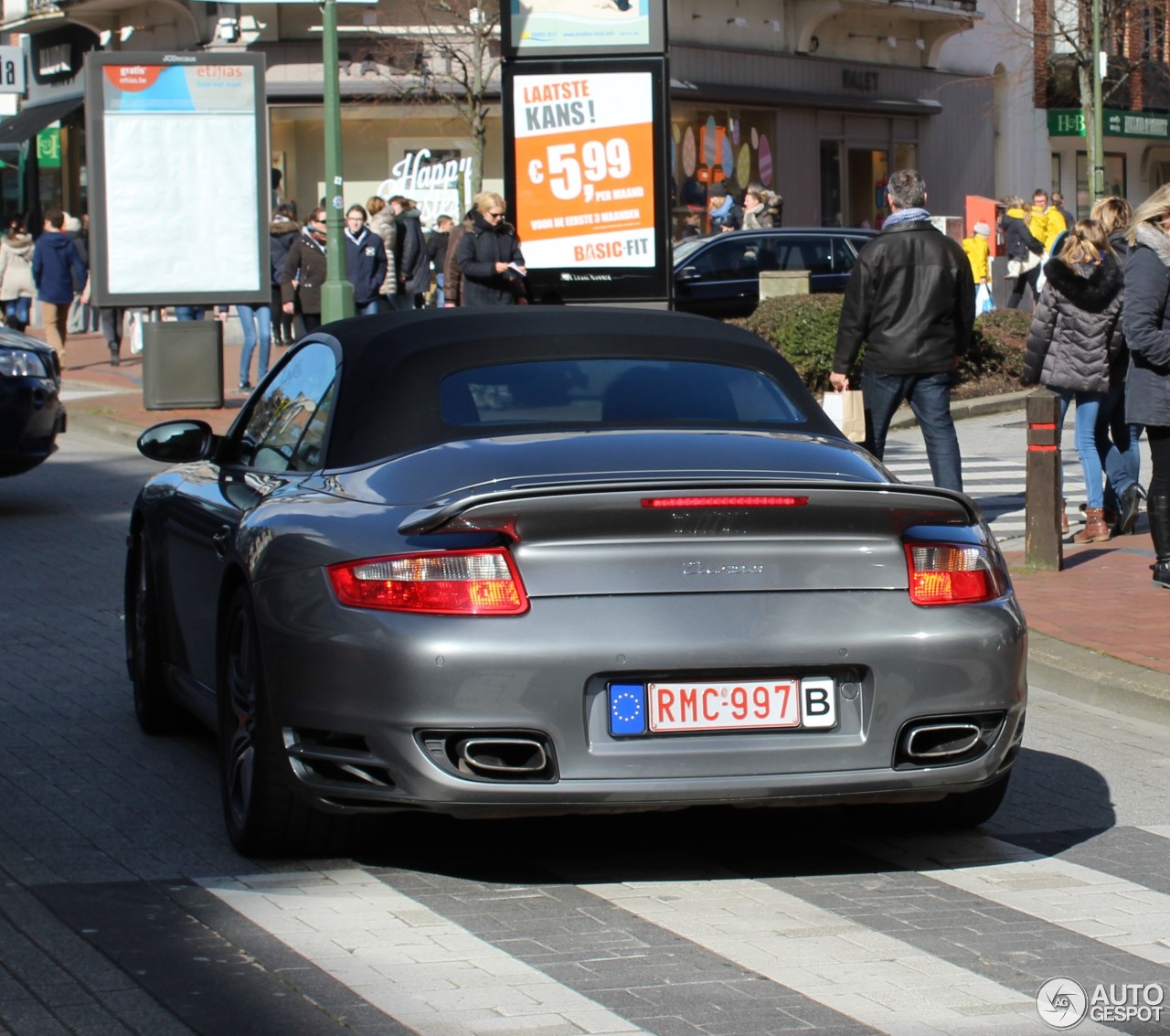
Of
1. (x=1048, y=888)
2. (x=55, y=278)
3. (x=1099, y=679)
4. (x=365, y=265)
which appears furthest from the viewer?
(x=55, y=278)

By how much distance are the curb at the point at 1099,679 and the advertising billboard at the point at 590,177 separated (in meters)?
7.97

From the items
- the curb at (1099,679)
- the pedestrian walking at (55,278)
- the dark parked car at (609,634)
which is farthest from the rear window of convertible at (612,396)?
the pedestrian walking at (55,278)

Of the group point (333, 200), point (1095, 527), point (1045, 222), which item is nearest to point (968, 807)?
point (1095, 527)

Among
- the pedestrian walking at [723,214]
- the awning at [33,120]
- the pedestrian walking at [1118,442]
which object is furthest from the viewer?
the awning at [33,120]

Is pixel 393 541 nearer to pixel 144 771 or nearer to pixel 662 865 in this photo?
pixel 662 865

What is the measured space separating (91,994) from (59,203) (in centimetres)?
4009

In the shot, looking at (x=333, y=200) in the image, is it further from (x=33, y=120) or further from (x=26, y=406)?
(x=33, y=120)

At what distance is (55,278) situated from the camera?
2508cm

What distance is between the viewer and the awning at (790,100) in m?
36.2

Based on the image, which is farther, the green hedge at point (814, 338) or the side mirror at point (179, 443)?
the green hedge at point (814, 338)

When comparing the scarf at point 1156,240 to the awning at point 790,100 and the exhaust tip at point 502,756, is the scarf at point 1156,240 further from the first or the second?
the awning at point 790,100

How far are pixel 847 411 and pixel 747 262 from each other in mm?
14605

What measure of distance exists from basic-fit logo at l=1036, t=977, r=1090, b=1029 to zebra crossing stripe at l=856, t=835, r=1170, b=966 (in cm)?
32

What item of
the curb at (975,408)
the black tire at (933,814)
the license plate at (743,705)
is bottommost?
the black tire at (933,814)
